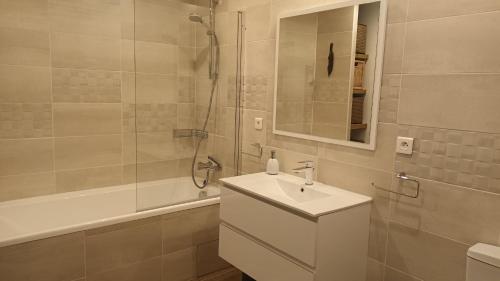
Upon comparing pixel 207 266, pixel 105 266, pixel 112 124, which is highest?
pixel 112 124

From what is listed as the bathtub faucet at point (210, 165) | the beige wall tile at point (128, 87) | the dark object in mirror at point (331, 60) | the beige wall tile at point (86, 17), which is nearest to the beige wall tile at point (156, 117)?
the beige wall tile at point (128, 87)

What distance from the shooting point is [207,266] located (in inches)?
104

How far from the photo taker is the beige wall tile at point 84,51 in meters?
2.60

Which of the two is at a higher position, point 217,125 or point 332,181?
point 217,125

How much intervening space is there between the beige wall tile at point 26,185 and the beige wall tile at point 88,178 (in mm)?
61

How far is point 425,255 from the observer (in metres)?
1.71

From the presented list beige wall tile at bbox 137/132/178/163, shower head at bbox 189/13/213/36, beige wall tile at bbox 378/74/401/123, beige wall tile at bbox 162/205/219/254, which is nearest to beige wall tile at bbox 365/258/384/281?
beige wall tile at bbox 378/74/401/123

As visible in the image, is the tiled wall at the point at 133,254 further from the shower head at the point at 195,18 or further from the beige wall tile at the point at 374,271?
the shower head at the point at 195,18

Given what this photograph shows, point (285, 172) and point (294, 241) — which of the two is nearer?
point (294, 241)

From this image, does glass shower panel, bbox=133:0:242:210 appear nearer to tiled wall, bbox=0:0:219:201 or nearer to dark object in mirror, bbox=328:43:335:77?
tiled wall, bbox=0:0:219:201

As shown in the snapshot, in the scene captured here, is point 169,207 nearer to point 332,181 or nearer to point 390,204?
point 332,181

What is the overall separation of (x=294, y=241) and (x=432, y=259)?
646mm

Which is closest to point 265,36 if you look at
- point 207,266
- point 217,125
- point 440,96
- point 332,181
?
point 217,125

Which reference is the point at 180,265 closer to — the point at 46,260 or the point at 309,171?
the point at 46,260
